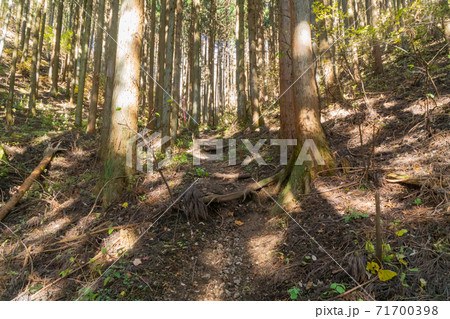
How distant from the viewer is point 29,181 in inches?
239

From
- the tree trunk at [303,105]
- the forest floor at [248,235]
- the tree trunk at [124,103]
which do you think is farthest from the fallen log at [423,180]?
the tree trunk at [124,103]

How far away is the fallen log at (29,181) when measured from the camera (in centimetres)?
529

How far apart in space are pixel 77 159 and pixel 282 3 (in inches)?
289

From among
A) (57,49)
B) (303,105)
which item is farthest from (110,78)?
(57,49)

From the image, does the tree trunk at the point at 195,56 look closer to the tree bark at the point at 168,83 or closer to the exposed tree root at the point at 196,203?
the tree bark at the point at 168,83

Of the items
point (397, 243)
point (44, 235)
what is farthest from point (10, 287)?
point (397, 243)

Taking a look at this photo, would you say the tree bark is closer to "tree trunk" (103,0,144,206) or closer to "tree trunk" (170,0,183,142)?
"tree trunk" (170,0,183,142)

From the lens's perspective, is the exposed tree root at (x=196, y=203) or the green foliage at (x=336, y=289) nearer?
the green foliage at (x=336, y=289)

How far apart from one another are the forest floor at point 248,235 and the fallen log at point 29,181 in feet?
0.47

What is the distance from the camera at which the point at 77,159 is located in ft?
24.1

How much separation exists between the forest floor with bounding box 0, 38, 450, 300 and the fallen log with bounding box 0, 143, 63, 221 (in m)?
0.14

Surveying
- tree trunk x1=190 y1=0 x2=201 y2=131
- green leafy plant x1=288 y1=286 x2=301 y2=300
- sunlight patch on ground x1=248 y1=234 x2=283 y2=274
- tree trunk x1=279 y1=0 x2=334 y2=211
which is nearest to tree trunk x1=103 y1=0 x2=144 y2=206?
sunlight patch on ground x1=248 y1=234 x2=283 y2=274

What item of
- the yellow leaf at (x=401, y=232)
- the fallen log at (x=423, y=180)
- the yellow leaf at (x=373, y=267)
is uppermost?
the fallen log at (x=423, y=180)

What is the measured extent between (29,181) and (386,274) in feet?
24.2
